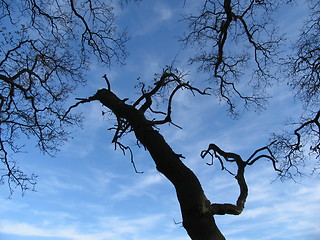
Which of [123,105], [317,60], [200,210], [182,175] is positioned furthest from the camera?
[317,60]

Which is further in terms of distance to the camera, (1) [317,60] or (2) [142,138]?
(1) [317,60]

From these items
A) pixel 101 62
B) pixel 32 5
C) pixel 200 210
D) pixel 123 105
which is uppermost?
pixel 32 5

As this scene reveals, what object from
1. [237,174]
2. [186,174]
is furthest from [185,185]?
[237,174]

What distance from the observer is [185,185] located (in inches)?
115

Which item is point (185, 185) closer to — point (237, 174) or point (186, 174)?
point (186, 174)

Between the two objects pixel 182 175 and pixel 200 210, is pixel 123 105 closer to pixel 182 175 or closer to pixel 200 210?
pixel 182 175

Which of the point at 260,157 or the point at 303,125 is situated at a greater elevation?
the point at 303,125

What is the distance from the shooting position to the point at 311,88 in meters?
5.17

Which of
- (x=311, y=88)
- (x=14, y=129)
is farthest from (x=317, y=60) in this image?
(x=14, y=129)

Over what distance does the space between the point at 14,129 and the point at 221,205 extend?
5.70 m

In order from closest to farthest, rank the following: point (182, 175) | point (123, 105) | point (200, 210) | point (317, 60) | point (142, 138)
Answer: point (200, 210) < point (182, 175) < point (142, 138) < point (123, 105) < point (317, 60)

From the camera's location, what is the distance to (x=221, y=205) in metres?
3.11

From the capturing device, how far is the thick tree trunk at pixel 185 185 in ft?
8.81

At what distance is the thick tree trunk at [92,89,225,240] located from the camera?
268 cm
